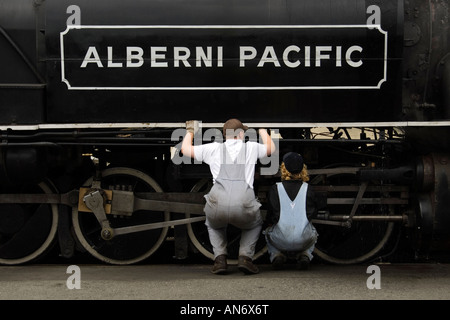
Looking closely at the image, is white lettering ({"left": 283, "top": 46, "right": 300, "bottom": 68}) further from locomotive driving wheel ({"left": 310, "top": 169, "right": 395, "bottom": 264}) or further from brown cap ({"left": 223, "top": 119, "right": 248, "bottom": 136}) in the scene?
locomotive driving wheel ({"left": 310, "top": 169, "right": 395, "bottom": 264})

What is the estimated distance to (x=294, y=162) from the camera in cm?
531

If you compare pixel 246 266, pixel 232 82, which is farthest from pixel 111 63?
pixel 246 266

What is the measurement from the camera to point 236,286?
4.94 meters

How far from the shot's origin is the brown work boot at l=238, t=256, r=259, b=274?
209 inches

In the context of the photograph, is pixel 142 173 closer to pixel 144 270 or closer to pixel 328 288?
pixel 144 270

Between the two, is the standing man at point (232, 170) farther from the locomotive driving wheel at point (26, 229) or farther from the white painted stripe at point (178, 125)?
the locomotive driving wheel at point (26, 229)

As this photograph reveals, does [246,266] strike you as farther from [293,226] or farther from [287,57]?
[287,57]

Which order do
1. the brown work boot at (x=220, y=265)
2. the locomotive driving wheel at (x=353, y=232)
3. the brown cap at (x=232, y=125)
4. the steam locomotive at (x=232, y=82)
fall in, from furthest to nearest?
the locomotive driving wheel at (x=353, y=232) < the brown work boot at (x=220, y=265) < the steam locomotive at (x=232, y=82) < the brown cap at (x=232, y=125)

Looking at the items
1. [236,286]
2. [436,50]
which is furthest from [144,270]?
[436,50]

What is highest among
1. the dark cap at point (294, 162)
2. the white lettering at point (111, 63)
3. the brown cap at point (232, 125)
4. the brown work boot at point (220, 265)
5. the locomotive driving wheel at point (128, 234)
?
the white lettering at point (111, 63)

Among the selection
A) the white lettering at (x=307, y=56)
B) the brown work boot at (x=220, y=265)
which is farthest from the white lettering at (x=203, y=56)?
the brown work boot at (x=220, y=265)

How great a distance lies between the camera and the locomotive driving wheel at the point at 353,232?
5.86 meters

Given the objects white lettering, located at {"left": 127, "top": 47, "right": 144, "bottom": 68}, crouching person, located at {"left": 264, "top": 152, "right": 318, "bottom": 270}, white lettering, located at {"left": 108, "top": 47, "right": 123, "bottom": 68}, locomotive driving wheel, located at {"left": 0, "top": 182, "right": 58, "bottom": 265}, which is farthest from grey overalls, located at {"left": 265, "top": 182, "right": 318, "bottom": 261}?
locomotive driving wheel, located at {"left": 0, "top": 182, "right": 58, "bottom": 265}

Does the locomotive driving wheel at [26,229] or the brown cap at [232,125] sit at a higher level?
the brown cap at [232,125]
